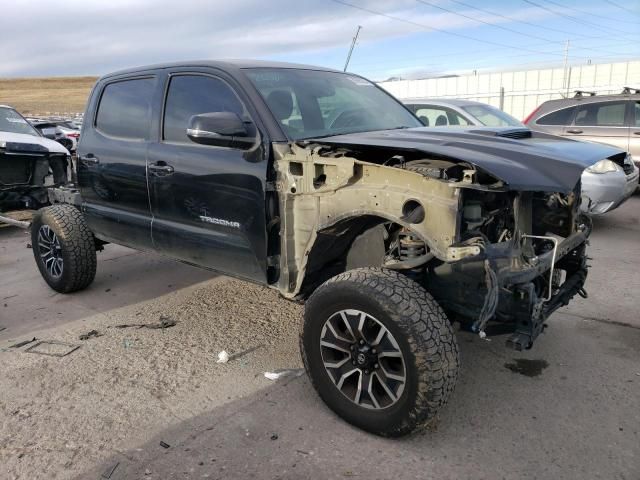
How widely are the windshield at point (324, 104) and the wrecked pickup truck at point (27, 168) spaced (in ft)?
19.1

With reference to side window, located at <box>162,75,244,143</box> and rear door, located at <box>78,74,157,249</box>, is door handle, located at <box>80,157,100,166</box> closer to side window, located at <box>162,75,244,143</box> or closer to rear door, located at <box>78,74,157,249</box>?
rear door, located at <box>78,74,157,249</box>

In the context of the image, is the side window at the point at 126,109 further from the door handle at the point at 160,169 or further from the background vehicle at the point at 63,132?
the background vehicle at the point at 63,132

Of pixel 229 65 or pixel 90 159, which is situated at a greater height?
pixel 229 65

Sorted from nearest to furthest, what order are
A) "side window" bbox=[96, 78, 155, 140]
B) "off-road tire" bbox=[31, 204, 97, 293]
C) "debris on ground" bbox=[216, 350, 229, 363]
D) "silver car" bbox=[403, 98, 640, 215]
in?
"debris on ground" bbox=[216, 350, 229, 363]
"side window" bbox=[96, 78, 155, 140]
"off-road tire" bbox=[31, 204, 97, 293]
"silver car" bbox=[403, 98, 640, 215]

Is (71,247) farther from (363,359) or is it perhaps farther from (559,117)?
(559,117)

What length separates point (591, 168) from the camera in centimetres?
671

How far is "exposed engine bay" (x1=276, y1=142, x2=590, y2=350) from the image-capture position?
8.68ft

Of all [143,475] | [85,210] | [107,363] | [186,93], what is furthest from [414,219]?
[85,210]

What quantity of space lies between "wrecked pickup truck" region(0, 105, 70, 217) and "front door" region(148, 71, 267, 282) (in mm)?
5126

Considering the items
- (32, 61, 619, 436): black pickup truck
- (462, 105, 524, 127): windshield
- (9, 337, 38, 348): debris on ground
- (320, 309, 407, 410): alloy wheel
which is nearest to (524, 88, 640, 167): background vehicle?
(462, 105, 524, 127): windshield

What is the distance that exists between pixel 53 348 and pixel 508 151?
334 centimetres

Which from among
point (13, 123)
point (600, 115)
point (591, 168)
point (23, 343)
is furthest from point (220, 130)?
point (600, 115)

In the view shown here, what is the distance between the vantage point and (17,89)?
59938 mm

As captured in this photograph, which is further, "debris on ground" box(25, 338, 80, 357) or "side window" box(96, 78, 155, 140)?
"side window" box(96, 78, 155, 140)
